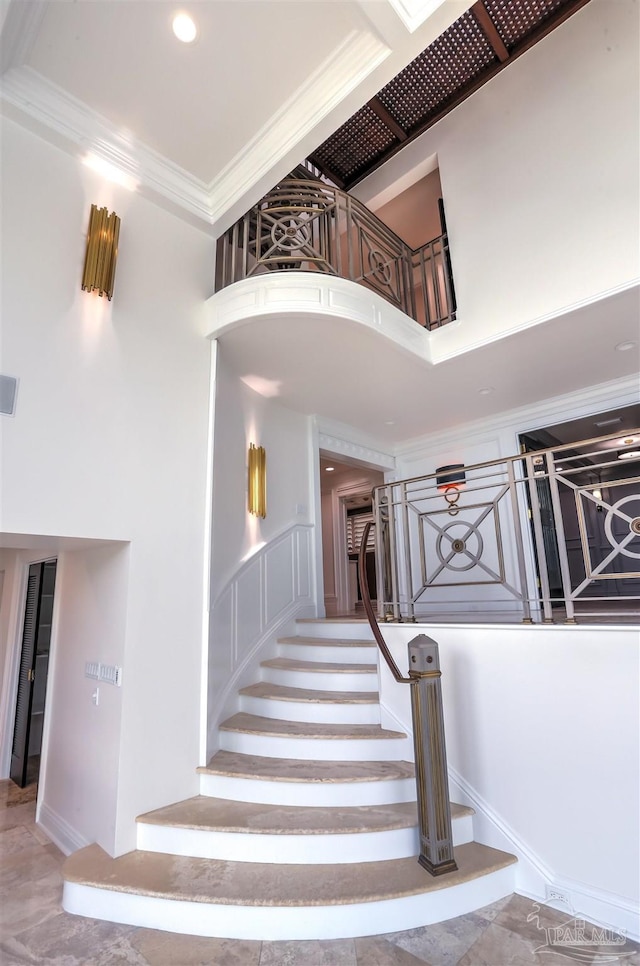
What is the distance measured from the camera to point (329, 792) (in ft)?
9.60

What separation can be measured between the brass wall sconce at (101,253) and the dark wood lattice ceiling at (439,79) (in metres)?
3.20

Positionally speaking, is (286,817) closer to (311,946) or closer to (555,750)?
(311,946)

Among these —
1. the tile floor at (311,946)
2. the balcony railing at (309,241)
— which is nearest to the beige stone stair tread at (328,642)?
the tile floor at (311,946)

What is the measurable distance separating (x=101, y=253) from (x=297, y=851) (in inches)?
146

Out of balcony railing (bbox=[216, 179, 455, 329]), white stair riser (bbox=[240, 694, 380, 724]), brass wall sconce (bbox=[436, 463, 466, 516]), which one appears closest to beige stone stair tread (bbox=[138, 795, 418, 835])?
white stair riser (bbox=[240, 694, 380, 724])

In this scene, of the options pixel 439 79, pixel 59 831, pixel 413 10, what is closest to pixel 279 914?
pixel 59 831

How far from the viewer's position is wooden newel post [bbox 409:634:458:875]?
251cm

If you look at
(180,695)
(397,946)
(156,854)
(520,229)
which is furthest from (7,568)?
(520,229)

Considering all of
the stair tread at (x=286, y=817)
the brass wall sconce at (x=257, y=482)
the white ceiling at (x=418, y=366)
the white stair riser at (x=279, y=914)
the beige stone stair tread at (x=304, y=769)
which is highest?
the white ceiling at (x=418, y=366)

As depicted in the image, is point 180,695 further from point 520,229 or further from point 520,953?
point 520,229

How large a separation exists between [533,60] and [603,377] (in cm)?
291

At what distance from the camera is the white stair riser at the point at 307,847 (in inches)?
102

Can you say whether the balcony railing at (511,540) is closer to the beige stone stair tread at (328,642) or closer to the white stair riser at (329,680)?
the beige stone stair tread at (328,642)

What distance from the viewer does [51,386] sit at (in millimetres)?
2820
